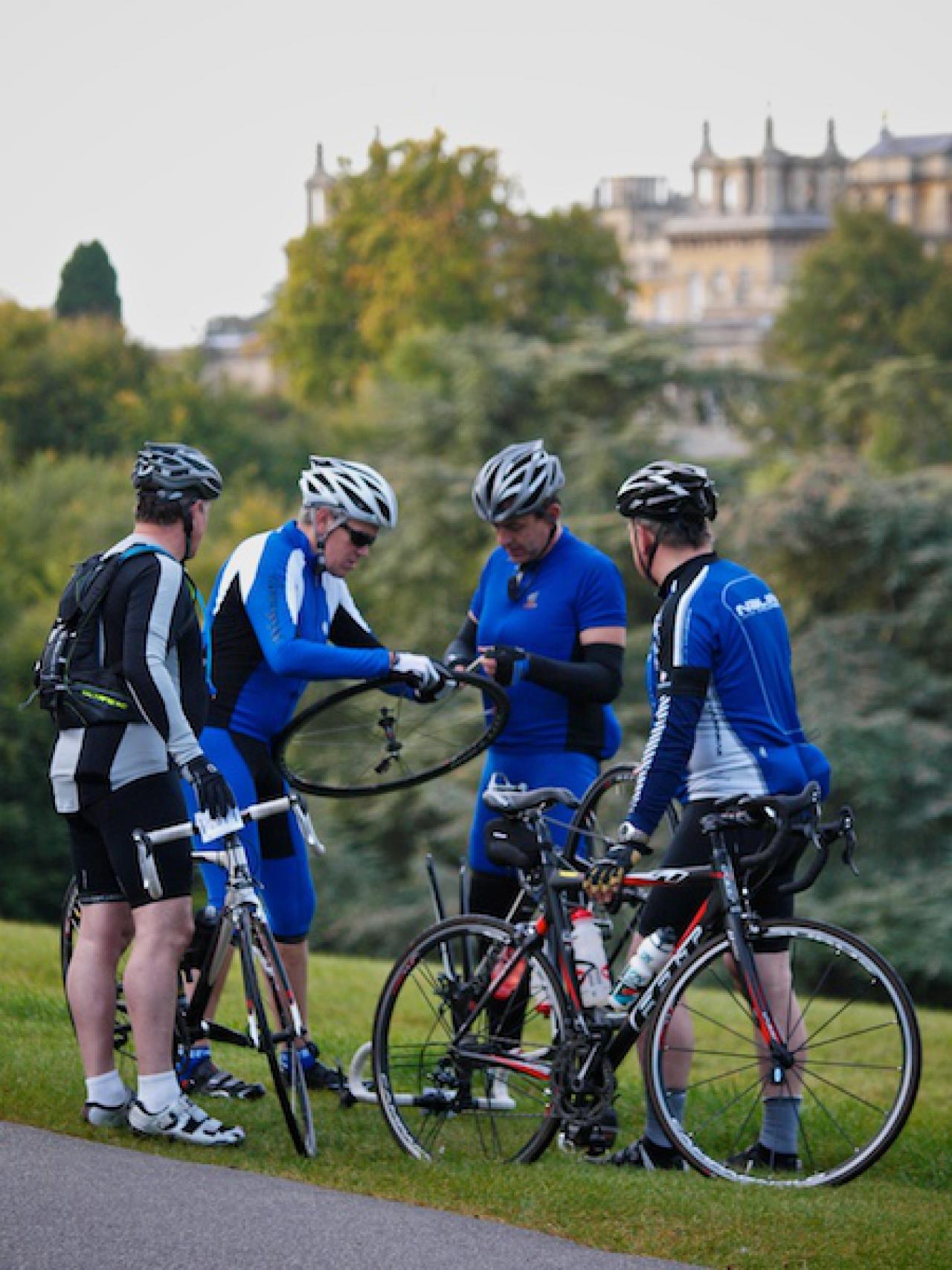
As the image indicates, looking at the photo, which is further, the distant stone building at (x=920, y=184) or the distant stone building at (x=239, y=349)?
the distant stone building at (x=920, y=184)

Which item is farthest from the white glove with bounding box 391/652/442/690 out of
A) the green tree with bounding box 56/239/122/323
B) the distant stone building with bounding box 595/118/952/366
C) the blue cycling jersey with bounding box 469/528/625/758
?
the distant stone building with bounding box 595/118/952/366

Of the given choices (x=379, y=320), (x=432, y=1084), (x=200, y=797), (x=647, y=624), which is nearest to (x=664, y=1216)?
(x=432, y=1084)

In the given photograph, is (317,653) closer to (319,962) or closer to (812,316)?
→ (319,962)

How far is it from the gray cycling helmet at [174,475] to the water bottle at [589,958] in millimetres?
1796

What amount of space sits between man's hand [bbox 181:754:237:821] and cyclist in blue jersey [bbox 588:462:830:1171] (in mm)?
1164

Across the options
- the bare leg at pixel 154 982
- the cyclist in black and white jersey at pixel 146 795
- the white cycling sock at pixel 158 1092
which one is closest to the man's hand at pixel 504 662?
the cyclist in black and white jersey at pixel 146 795

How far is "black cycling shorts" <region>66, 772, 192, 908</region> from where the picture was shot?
24.7 feet

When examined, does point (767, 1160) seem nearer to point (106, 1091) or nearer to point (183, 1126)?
point (183, 1126)

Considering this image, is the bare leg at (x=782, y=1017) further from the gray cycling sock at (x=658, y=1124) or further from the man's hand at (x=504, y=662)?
the man's hand at (x=504, y=662)

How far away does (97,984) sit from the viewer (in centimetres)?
768

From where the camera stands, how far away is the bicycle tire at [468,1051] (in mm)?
7527

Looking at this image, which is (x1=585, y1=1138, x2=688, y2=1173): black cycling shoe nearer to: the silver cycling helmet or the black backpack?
the black backpack

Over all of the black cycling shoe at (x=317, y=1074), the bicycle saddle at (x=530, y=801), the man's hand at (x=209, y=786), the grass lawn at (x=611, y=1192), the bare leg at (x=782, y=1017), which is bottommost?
the black cycling shoe at (x=317, y=1074)

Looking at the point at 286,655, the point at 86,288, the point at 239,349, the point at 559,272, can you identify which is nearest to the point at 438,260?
the point at 559,272
